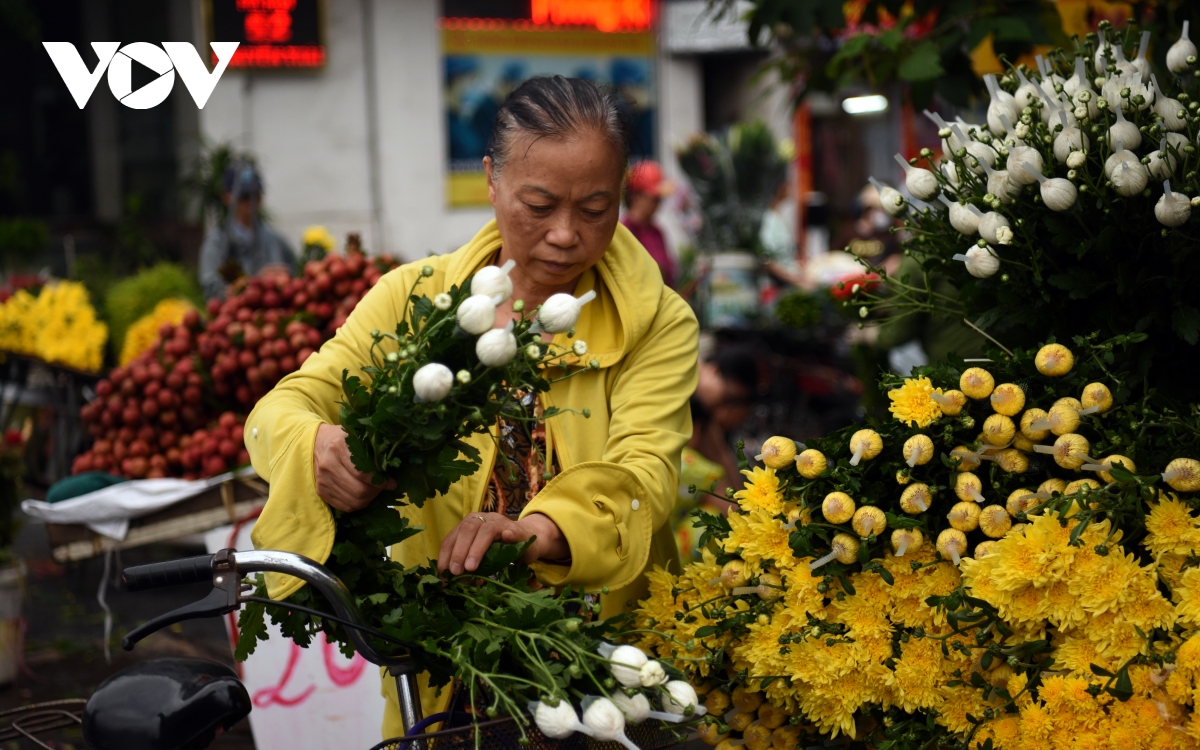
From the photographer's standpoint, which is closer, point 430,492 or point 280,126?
point 430,492

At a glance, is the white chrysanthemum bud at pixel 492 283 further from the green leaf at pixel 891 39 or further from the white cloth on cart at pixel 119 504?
the white cloth on cart at pixel 119 504

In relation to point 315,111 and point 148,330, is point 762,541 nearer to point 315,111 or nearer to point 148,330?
point 148,330

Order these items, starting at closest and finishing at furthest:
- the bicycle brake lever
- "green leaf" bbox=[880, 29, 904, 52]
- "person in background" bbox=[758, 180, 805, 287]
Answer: the bicycle brake lever → "green leaf" bbox=[880, 29, 904, 52] → "person in background" bbox=[758, 180, 805, 287]

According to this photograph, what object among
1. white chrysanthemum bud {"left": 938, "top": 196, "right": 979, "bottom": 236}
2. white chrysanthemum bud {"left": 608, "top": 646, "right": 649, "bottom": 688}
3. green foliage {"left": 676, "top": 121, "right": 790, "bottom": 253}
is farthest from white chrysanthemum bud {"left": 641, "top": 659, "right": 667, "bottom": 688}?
green foliage {"left": 676, "top": 121, "right": 790, "bottom": 253}

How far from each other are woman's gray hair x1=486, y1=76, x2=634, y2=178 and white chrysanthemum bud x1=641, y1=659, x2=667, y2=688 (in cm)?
77

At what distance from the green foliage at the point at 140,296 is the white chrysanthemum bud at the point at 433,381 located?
5776 millimetres

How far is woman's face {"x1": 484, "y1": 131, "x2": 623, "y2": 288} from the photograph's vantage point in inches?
67.9

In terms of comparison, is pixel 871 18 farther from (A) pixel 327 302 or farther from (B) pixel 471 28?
(B) pixel 471 28

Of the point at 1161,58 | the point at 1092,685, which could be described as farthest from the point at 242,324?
the point at 1092,685

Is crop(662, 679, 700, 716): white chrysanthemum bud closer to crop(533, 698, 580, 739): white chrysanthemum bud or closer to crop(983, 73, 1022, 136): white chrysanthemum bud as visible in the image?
crop(533, 698, 580, 739): white chrysanthemum bud

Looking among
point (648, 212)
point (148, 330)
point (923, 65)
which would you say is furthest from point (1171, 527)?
point (648, 212)

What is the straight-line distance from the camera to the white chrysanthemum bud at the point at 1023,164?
1744 mm

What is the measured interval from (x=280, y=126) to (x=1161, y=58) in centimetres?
1047

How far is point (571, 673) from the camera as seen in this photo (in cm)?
144
